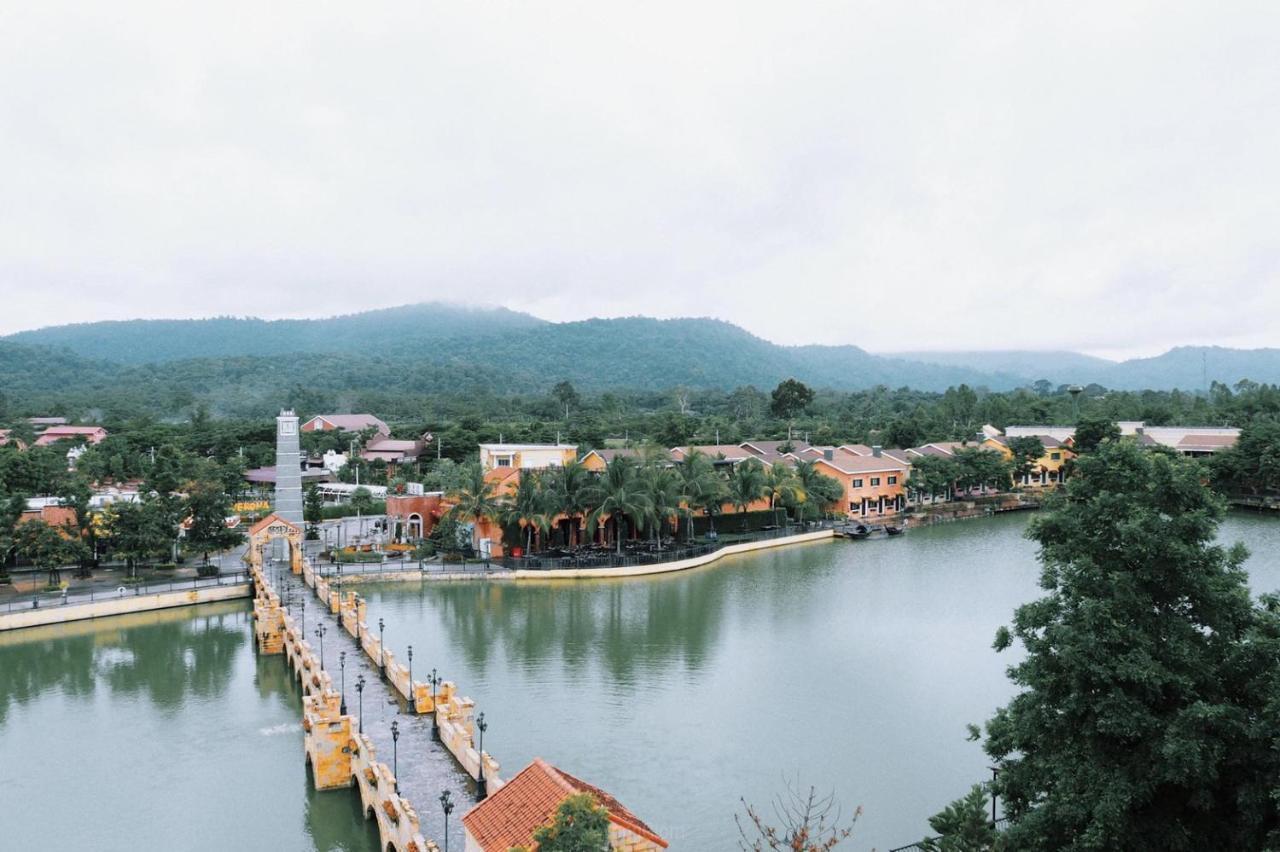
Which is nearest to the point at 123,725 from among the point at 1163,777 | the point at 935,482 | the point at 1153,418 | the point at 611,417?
the point at 1163,777

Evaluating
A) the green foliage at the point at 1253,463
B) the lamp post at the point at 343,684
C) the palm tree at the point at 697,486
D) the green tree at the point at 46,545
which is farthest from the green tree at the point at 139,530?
the green foliage at the point at 1253,463

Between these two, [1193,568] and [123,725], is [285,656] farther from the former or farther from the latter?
[1193,568]

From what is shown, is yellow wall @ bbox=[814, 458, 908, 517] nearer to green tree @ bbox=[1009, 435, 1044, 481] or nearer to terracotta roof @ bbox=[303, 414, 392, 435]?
green tree @ bbox=[1009, 435, 1044, 481]

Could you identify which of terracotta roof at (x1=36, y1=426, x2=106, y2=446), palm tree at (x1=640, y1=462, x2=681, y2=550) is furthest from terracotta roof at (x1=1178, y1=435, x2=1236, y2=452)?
terracotta roof at (x1=36, y1=426, x2=106, y2=446)

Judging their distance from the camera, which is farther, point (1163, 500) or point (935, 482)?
point (935, 482)

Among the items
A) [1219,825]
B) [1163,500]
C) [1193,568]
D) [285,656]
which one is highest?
[1163,500]
